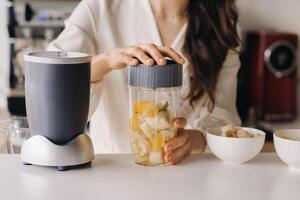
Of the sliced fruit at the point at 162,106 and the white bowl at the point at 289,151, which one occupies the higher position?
the sliced fruit at the point at 162,106

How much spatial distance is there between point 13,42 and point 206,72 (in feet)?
4.33

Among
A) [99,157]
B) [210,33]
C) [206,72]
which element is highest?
[210,33]

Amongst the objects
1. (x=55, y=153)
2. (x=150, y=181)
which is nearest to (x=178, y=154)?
(x=150, y=181)

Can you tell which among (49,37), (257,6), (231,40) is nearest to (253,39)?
(257,6)

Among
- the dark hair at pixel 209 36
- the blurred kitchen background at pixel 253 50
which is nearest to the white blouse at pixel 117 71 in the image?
the dark hair at pixel 209 36

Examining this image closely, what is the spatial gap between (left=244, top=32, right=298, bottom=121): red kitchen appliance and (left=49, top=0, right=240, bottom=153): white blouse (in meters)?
1.16

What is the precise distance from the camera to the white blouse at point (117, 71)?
5.10 ft

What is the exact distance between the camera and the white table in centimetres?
99

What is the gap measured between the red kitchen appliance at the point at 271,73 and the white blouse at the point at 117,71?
45.7 inches

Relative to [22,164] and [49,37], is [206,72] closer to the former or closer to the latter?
[22,164]

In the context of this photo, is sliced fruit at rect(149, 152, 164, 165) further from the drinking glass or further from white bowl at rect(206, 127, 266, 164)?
the drinking glass

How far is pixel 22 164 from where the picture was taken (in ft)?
3.74

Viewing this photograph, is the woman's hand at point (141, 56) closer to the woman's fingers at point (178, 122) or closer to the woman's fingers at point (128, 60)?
the woman's fingers at point (128, 60)

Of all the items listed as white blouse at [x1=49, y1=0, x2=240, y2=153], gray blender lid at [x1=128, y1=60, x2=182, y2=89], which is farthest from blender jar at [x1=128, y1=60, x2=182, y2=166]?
white blouse at [x1=49, y1=0, x2=240, y2=153]
